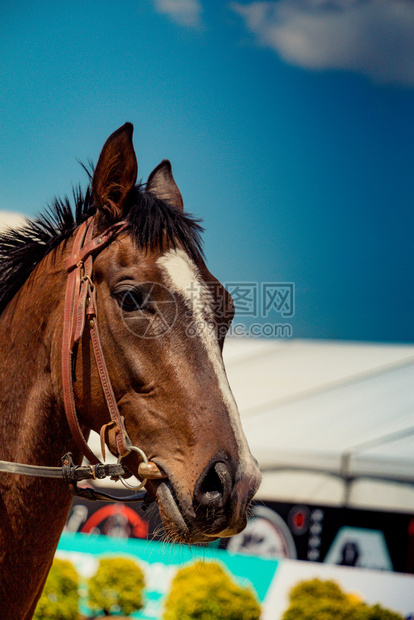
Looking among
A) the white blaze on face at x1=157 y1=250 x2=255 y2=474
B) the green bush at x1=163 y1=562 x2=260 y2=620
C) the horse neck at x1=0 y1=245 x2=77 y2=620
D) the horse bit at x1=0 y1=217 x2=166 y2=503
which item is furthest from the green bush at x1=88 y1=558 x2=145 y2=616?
the white blaze on face at x1=157 y1=250 x2=255 y2=474

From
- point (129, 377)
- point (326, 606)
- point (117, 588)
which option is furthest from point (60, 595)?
point (129, 377)

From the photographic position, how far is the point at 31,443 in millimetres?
1789

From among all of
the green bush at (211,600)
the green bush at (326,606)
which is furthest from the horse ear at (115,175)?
the green bush at (326,606)

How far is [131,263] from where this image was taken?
5.73ft

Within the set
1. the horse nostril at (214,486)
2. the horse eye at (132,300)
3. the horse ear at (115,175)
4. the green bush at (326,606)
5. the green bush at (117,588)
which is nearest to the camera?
the horse nostril at (214,486)

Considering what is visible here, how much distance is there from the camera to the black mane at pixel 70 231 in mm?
1807

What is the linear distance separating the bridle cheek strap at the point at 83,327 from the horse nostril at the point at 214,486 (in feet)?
0.89

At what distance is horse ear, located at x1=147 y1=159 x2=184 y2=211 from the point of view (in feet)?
7.35

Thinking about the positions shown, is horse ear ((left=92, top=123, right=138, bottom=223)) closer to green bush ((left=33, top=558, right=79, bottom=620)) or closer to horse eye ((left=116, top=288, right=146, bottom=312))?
horse eye ((left=116, top=288, right=146, bottom=312))

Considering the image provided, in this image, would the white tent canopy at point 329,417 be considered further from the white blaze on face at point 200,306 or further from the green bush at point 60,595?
the white blaze on face at point 200,306

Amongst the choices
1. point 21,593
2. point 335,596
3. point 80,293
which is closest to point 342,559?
point 335,596

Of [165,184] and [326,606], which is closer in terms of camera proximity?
[165,184]

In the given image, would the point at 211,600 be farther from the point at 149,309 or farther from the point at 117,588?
the point at 149,309

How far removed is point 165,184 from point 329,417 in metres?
5.34
